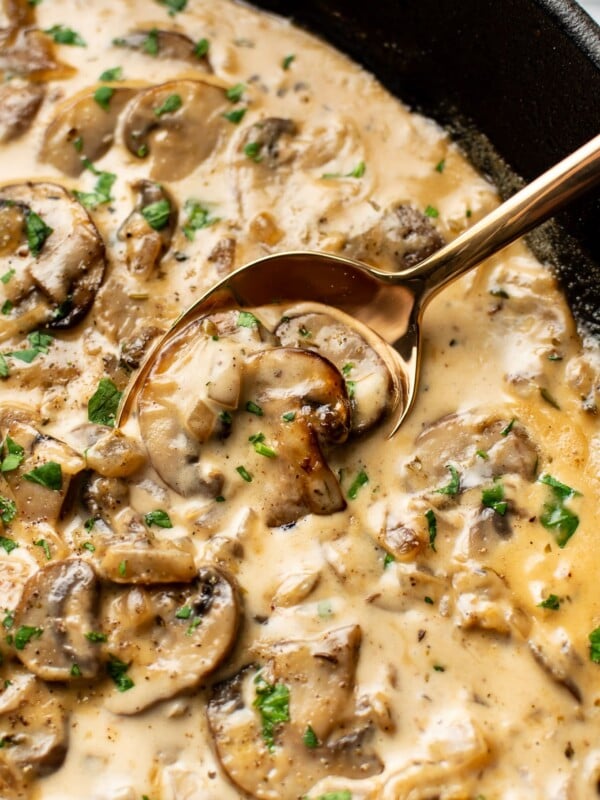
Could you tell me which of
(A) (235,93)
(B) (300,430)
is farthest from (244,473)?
(A) (235,93)

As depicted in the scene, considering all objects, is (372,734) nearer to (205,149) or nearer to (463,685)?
(463,685)

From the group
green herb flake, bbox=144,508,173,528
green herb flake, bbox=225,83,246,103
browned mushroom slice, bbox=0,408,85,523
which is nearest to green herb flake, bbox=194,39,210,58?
green herb flake, bbox=225,83,246,103

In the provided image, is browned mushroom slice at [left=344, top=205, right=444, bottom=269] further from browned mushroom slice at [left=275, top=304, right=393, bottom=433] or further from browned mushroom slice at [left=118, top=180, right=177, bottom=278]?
browned mushroom slice at [left=118, top=180, right=177, bottom=278]

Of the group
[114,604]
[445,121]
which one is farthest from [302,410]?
[445,121]

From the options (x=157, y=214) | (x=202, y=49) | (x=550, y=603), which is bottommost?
(x=157, y=214)

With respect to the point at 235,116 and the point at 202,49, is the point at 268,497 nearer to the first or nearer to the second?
the point at 235,116

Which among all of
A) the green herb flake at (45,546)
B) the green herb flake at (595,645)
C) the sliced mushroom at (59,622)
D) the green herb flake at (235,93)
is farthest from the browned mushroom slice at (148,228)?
the green herb flake at (595,645)

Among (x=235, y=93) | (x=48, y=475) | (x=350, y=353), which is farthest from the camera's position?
(x=235, y=93)
